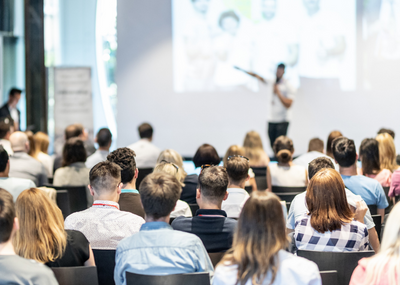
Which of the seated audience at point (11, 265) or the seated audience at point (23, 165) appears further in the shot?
the seated audience at point (23, 165)

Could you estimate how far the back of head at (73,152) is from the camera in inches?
163

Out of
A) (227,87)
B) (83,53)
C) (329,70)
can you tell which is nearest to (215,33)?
(227,87)

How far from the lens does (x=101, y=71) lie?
8.73m

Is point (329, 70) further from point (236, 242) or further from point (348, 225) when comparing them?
point (236, 242)

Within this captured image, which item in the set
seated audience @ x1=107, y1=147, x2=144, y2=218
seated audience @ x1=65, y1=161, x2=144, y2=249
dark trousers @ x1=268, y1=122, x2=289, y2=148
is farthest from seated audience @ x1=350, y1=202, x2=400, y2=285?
dark trousers @ x1=268, y1=122, x2=289, y2=148

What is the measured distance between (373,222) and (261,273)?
4.59 feet

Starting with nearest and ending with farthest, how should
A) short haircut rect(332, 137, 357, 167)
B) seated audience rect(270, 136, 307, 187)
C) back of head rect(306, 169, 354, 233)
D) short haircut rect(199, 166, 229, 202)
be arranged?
back of head rect(306, 169, 354, 233) < short haircut rect(199, 166, 229, 202) < short haircut rect(332, 137, 357, 167) < seated audience rect(270, 136, 307, 187)

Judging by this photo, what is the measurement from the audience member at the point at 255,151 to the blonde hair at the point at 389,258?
348 centimetres

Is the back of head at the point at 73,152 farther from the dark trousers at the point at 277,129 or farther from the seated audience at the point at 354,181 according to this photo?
the dark trousers at the point at 277,129

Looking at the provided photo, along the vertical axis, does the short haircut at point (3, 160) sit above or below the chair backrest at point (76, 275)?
above

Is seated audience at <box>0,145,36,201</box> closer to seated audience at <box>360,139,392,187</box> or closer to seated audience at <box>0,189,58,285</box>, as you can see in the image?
seated audience at <box>0,189,58,285</box>

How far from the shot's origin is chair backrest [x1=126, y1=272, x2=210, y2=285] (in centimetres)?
164

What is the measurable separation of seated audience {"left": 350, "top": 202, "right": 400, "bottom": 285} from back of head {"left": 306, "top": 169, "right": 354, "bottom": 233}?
68 cm

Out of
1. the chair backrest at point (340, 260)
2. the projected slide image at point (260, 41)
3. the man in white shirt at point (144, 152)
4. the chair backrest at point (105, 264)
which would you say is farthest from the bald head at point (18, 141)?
the projected slide image at point (260, 41)
